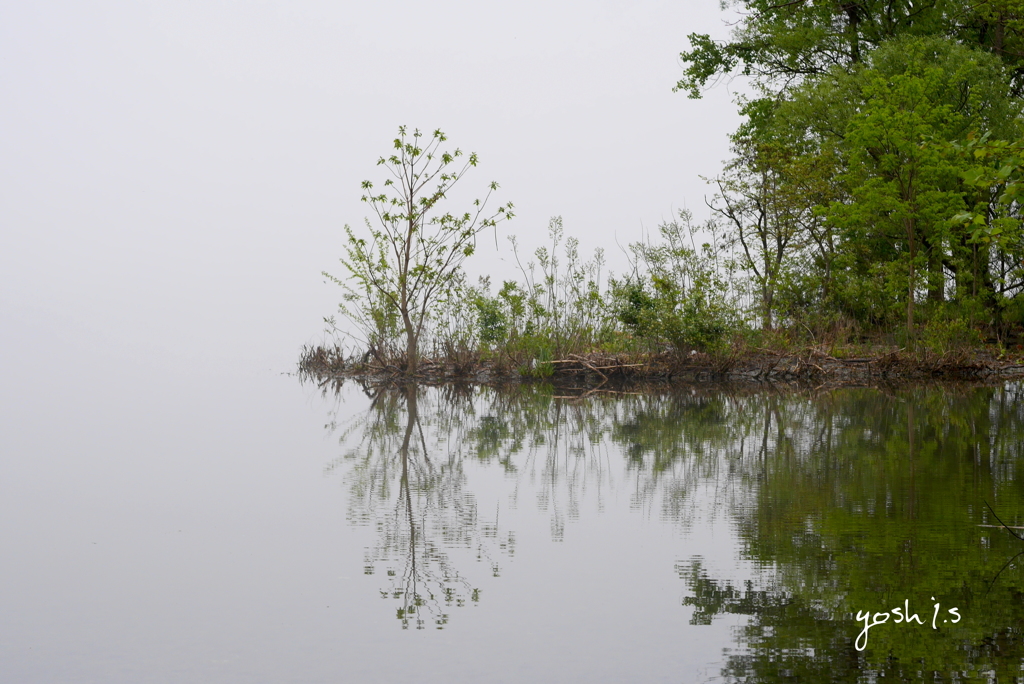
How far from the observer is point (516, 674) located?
10.2 ft

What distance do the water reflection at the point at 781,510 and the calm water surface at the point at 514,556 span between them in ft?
0.07

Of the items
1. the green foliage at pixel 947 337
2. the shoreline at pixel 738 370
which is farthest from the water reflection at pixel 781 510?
the green foliage at pixel 947 337

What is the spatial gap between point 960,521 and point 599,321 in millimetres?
15158

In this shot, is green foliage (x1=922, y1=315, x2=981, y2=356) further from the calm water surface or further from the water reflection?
the calm water surface

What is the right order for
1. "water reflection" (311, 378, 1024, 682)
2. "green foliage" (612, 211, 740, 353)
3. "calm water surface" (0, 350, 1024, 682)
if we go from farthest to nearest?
"green foliage" (612, 211, 740, 353) → "water reflection" (311, 378, 1024, 682) → "calm water surface" (0, 350, 1024, 682)

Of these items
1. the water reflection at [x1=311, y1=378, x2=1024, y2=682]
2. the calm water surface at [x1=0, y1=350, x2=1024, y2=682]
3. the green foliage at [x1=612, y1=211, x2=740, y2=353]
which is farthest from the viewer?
the green foliage at [x1=612, y1=211, x2=740, y2=353]

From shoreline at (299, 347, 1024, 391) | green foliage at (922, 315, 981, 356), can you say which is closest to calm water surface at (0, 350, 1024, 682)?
shoreline at (299, 347, 1024, 391)

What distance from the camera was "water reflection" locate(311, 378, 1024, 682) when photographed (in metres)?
3.47

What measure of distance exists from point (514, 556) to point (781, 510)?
187 centimetres

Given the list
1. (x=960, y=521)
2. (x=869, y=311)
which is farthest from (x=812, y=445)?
(x=869, y=311)

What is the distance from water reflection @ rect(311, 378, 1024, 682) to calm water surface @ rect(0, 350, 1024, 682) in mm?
20

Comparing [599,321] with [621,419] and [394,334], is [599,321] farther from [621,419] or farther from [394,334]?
[621,419]

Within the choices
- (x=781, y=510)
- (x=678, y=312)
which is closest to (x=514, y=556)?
(x=781, y=510)

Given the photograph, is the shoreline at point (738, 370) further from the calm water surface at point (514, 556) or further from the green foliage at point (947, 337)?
the calm water surface at point (514, 556)
